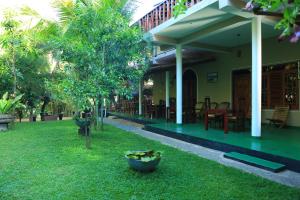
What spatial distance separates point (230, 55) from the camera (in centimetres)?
1139

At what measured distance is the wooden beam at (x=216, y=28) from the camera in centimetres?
719

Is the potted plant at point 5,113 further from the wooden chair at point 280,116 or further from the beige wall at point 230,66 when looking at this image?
the wooden chair at point 280,116

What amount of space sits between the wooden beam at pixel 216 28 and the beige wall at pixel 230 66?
2.61 metres

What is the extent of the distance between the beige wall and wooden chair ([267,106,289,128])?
22cm

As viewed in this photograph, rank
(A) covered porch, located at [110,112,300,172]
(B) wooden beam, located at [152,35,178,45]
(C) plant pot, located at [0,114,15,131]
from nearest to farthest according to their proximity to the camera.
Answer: (A) covered porch, located at [110,112,300,172]
(B) wooden beam, located at [152,35,178,45]
(C) plant pot, located at [0,114,15,131]

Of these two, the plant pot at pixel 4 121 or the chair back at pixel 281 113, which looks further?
the plant pot at pixel 4 121

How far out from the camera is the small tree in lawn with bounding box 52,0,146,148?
6.46 m

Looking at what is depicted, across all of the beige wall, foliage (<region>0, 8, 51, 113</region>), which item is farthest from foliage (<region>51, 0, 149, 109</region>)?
the beige wall

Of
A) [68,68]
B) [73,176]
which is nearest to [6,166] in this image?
[73,176]

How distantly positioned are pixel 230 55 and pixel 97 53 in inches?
259

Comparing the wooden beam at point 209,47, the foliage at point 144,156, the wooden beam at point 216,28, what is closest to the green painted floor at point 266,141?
the foliage at point 144,156

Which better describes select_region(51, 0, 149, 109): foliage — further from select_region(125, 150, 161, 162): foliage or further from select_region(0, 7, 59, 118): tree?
select_region(125, 150, 161, 162): foliage

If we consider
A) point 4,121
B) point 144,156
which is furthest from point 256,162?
point 4,121

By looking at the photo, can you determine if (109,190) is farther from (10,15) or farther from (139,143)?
(10,15)
